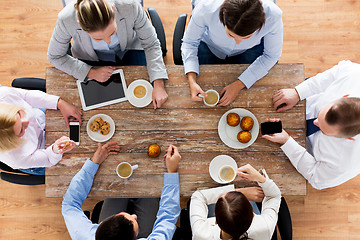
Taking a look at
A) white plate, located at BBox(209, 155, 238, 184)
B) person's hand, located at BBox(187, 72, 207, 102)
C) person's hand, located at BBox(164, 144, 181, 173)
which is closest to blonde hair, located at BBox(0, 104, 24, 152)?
person's hand, located at BBox(164, 144, 181, 173)

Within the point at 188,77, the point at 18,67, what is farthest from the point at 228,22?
the point at 18,67

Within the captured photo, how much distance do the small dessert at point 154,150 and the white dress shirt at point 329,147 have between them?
2.51 ft

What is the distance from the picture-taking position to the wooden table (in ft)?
5.69

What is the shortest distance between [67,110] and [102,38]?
505mm

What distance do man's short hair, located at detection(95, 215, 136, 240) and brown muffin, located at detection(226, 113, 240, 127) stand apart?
0.83 meters

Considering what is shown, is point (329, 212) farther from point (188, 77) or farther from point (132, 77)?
point (132, 77)

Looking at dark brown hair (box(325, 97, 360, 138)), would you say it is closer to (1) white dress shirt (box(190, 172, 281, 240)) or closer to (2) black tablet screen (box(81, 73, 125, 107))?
(1) white dress shirt (box(190, 172, 281, 240))

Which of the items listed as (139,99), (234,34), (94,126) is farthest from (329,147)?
(94,126)

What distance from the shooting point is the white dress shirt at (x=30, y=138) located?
5.62 ft

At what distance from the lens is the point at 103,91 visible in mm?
1809

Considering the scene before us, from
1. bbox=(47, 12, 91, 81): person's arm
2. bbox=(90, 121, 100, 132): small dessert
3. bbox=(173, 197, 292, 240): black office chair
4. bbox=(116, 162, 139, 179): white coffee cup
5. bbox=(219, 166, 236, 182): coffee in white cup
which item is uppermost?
bbox=(47, 12, 91, 81): person's arm

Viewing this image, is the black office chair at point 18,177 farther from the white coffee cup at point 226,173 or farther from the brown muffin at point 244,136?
the brown muffin at point 244,136

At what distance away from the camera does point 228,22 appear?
143 cm

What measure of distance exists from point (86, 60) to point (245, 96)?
3.91 ft
